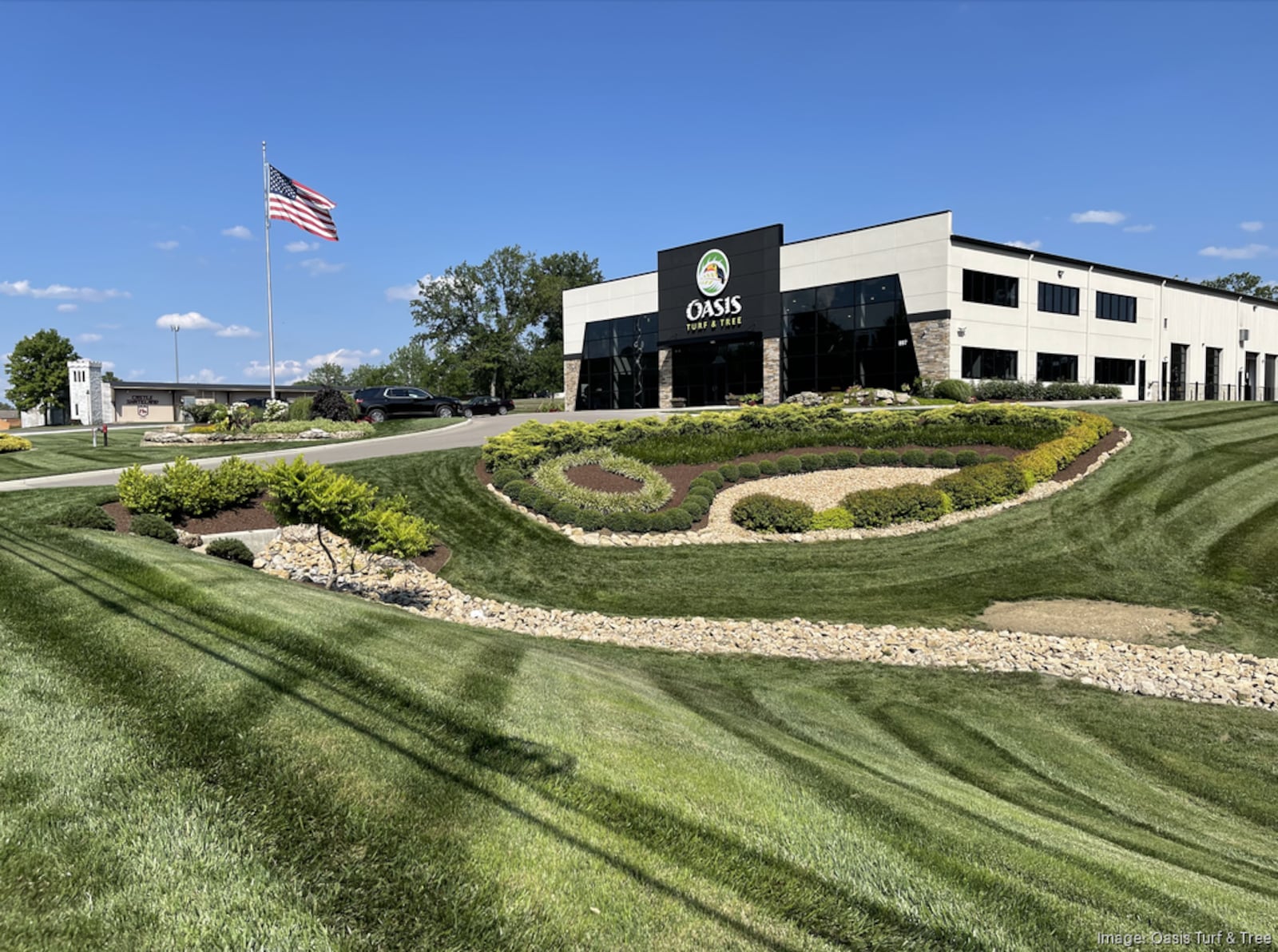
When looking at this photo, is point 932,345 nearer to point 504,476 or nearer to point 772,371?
point 772,371

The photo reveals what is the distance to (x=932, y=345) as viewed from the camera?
98.7 feet

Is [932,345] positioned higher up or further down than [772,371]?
higher up

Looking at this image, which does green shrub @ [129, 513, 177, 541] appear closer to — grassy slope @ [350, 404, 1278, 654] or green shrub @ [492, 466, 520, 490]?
grassy slope @ [350, 404, 1278, 654]

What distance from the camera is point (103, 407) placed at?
4756 cm

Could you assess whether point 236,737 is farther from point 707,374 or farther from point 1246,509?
point 707,374

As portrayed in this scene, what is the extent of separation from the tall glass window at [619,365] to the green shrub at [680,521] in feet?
93.4

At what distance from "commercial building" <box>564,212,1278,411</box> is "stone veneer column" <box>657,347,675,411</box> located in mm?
76

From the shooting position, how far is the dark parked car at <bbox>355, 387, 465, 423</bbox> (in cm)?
3016

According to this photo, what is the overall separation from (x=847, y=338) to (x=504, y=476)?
2289 centimetres

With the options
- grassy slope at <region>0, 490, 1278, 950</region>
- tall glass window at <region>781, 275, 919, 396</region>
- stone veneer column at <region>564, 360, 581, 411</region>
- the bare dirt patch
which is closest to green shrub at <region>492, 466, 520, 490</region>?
grassy slope at <region>0, 490, 1278, 950</region>

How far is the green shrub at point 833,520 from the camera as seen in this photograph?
1349 cm

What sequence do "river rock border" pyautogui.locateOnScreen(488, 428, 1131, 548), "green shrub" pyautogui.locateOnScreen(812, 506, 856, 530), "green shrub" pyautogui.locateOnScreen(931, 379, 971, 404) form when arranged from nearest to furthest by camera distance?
"river rock border" pyautogui.locateOnScreen(488, 428, 1131, 548)
"green shrub" pyautogui.locateOnScreen(812, 506, 856, 530)
"green shrub" pyautogui.locateOnScreen(931, 379, 971, 404)

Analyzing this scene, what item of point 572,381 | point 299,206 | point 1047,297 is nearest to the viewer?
point 299,206

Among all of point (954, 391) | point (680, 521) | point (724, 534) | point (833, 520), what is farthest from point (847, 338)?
point (680, 521)
